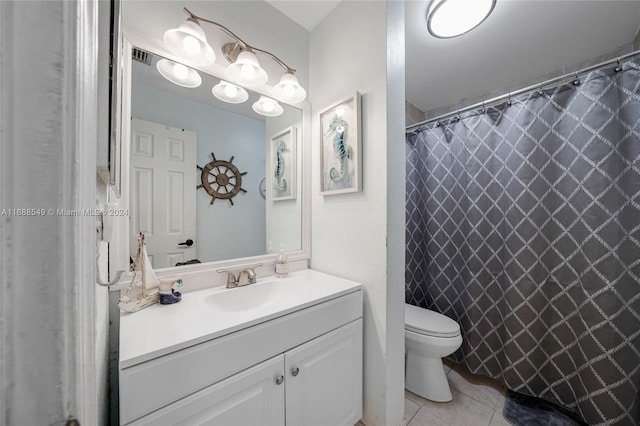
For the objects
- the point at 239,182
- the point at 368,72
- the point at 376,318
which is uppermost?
the point at 368,72

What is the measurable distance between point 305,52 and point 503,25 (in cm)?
125

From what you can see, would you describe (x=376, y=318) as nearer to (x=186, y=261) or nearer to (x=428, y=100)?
(x=186, y=261)

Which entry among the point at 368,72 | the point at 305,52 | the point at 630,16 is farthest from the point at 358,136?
the point at 630,16

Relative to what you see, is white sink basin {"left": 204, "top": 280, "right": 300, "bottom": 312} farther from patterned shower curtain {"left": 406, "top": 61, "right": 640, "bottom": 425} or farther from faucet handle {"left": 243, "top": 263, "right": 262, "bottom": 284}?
patterned shower curtain {"left": 406, "top": 61, "right": 640, "bottom": 425}

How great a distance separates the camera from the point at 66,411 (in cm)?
21

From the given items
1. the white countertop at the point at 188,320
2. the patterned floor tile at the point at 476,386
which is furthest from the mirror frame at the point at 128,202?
the patterned floor tile at the point at 476,386

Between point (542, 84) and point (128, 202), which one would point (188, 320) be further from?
point (542, 84)

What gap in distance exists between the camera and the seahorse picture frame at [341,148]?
3.97 feet

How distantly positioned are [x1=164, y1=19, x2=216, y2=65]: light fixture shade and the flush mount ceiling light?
1228 millimetres

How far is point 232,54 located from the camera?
123cm

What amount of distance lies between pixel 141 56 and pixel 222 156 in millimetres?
520

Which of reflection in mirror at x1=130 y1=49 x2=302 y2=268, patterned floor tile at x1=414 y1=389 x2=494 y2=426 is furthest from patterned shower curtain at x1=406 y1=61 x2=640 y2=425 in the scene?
reflection in mirror at x1=130 y1=49 x2=302 y2=268

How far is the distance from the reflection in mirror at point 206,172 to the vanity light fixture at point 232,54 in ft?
0.29

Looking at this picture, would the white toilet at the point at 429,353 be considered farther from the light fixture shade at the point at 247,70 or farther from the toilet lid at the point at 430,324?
the light fixture shade at the point at 247,70
